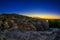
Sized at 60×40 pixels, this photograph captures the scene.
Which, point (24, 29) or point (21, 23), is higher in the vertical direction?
point (21, 23)

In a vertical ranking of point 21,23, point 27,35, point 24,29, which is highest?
point 21,23

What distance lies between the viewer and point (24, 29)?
3.30 metres

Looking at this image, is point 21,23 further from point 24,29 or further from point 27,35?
point 27,35

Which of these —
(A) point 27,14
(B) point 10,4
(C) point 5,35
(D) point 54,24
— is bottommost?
(C) point 5,35

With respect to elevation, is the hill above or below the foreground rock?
above

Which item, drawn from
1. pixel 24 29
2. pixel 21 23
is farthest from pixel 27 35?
pixel 21 23

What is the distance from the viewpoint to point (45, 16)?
Answer: 11.1 feet

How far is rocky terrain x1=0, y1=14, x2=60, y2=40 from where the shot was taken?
10.6 ft

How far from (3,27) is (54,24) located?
1.23 m

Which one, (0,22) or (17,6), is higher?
(17,6)

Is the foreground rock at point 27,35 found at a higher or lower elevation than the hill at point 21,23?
lower

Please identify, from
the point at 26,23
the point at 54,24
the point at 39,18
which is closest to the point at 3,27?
the point at 26,23

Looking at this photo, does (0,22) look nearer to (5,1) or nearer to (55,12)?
(5,1)

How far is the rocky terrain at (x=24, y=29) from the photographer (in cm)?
322
